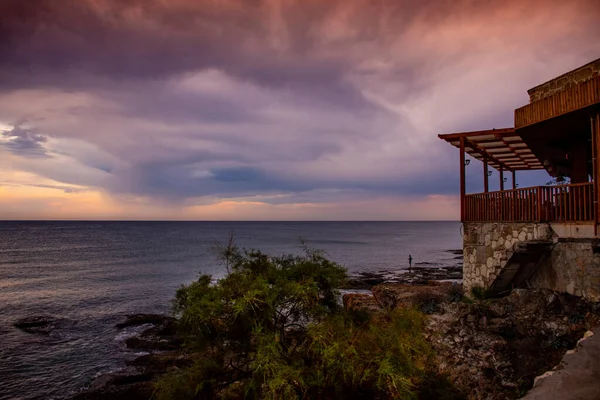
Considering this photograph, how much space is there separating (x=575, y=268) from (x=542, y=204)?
1931 mm

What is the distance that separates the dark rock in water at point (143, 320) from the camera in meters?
21.8

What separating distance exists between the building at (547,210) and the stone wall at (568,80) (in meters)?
0.03

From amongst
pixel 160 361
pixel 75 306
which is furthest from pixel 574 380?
pixel 75 306

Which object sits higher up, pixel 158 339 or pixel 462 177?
pixel 462 177

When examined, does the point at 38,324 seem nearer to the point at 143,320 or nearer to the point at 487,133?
the point at 143,320

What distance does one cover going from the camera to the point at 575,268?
391 inches

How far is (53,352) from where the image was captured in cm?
1745

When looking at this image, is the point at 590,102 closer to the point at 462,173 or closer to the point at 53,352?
the point at 462,173

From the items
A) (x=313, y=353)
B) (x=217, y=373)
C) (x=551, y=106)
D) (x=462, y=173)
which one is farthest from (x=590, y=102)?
(x=217, y=373)

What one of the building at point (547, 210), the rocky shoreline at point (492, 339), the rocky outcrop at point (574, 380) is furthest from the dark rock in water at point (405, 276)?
the rocky outcrop at point (574, 380)

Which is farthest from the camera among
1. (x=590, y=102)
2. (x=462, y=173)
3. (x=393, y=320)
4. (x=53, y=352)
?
(x=53, y=352)

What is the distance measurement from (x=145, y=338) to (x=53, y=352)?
4.01 metres

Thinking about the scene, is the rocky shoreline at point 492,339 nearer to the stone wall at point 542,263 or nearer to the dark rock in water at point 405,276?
the stone wall at point 542,263

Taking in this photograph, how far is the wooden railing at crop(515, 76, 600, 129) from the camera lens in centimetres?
912
